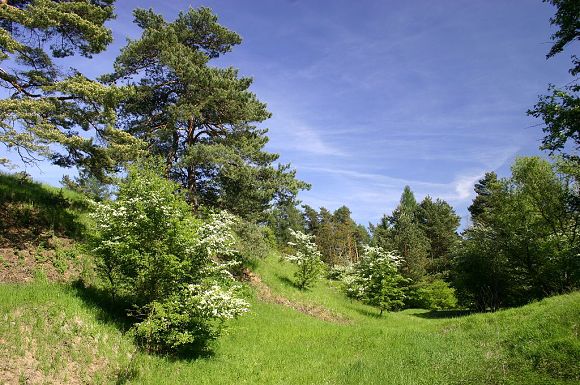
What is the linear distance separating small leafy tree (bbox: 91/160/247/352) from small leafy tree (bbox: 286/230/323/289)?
42.4 ft

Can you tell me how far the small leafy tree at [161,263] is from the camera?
10.8m

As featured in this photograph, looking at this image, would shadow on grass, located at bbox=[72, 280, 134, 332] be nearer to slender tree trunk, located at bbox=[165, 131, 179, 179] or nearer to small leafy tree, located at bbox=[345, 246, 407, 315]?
slender tree trunk, located at bbox=[165, 131, 179, 179]

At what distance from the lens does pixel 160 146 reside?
22.0m

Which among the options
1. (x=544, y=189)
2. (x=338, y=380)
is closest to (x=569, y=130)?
(x=338, y=380)

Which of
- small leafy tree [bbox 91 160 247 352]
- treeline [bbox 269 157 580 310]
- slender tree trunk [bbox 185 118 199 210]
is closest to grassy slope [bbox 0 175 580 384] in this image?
small leafy tree [bbox 91 160 247 352]

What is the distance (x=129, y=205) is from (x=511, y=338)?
12425 millimetres

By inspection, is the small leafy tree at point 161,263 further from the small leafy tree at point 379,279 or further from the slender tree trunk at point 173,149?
the small leafy tree at point 379,279

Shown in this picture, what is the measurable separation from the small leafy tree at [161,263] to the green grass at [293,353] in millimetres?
941

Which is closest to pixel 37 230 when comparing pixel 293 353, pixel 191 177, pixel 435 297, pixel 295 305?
pixel 191 177

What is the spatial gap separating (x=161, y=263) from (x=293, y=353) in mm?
6039

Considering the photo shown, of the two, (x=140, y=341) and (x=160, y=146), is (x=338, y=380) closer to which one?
(x=140, y=341)

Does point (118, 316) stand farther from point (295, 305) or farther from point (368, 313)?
point (368, 313)

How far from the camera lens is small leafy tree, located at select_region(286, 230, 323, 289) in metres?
24.9

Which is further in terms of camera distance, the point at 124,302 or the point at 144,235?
the point at 124,302
